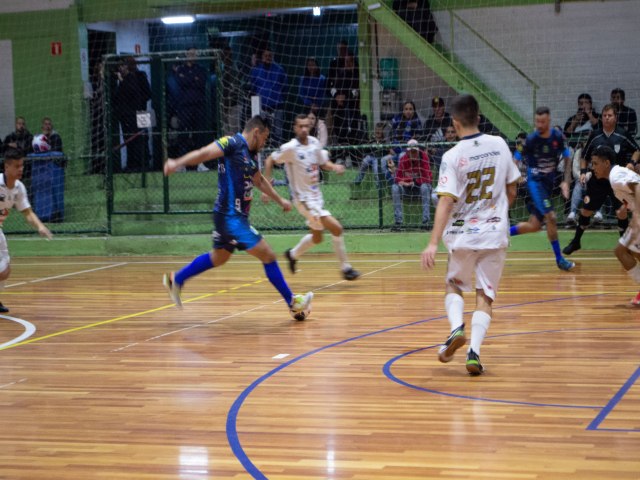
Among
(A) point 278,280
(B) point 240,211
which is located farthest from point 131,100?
(A) point 278,280

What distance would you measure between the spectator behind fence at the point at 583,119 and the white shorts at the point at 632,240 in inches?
247

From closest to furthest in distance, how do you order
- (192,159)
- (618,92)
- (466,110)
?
1. (466,110)
2. (192,159)
3. (618,92)

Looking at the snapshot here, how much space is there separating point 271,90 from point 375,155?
2.49m

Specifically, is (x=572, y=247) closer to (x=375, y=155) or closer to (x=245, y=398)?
(x=375, y=155)

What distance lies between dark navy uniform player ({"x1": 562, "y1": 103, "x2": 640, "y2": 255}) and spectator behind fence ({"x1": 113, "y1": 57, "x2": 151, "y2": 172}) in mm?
7637

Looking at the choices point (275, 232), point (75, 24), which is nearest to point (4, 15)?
point (75, 24)

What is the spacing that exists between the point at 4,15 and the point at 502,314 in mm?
15174

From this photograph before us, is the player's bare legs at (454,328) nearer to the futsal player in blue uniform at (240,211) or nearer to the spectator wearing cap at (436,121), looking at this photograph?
the futsal player in blue uniform at (240,211)

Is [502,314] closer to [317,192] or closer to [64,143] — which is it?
[317,192]

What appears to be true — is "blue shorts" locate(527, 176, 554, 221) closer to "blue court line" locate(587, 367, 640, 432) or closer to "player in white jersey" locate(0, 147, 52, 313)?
"blue court line" locate(587, 367, 640, 432)

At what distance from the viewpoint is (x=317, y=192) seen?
441 inches

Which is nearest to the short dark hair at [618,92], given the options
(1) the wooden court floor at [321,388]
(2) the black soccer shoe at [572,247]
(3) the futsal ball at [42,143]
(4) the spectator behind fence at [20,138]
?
(2) the black soccer shoe at [572,247]

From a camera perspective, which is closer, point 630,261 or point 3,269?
point 630,261

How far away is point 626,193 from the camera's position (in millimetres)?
8344
